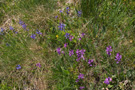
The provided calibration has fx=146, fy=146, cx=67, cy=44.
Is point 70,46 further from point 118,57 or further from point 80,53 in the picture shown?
point 118,57

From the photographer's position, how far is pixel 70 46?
2.32 meters

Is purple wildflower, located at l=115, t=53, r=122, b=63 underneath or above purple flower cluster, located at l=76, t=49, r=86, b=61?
underneath

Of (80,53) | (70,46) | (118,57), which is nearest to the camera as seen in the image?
(118,57)

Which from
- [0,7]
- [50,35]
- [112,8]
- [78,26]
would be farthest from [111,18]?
[0,7]

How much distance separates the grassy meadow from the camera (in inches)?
75.7

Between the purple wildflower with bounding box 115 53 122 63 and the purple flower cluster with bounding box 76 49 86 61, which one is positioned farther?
the purple flower cluster with bounding box 76 49 86 61

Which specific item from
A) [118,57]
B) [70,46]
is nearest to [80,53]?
[70,46]

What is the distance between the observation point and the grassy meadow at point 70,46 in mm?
1924

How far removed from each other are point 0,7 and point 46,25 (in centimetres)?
138

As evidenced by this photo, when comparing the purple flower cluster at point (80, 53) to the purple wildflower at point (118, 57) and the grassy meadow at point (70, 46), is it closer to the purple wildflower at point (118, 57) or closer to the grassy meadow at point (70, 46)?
the grassy meadow at point (70, 46)

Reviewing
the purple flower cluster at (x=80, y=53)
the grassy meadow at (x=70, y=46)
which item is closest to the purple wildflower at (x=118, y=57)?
the grassy meadow at (x=70, y=46)

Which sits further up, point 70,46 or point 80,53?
point 70,46

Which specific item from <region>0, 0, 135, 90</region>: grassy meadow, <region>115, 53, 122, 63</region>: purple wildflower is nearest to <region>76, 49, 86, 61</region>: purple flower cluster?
<region>0, 0, 135, 90</region>: grassy meadow

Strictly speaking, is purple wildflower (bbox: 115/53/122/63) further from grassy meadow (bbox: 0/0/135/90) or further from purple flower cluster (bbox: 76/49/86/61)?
purple flower cluster (bbox: 76/49/86/61)
